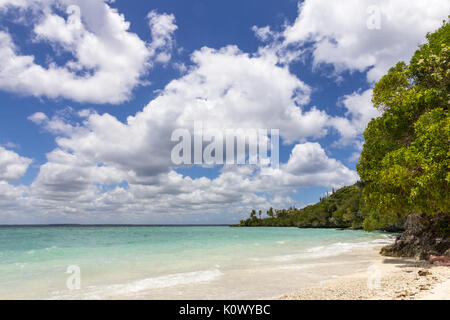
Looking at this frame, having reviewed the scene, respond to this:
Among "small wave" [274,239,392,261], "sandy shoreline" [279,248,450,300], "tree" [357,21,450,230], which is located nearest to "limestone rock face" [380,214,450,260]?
"tree" [357,21,450,230]

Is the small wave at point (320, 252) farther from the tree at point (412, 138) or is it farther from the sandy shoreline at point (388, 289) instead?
the sandy shoreline at point (388, 289)

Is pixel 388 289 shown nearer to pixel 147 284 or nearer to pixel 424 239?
pixel 147 284

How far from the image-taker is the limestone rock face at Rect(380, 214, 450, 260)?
15258 millimetres

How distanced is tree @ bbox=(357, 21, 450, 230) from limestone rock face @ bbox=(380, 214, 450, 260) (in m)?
2.48

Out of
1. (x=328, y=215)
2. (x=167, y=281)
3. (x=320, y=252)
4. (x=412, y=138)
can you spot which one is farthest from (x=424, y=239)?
(x=328, y=215)

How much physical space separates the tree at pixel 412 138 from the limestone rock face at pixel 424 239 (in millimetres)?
2479

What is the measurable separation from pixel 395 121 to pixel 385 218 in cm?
1146

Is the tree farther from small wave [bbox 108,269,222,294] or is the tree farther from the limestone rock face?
small wave [bbox 108,269,222,294]

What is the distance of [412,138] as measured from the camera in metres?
15.4
